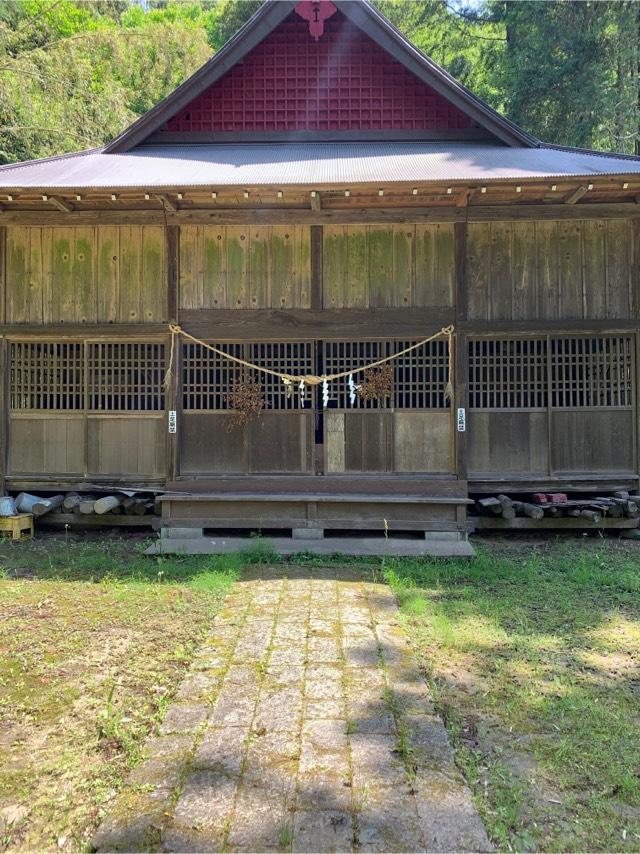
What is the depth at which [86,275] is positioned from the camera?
7.20 metres

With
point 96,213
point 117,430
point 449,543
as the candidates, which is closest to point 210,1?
point 96,213

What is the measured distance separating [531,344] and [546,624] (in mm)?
3953

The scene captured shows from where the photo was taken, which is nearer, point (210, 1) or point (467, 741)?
point (467, 741)

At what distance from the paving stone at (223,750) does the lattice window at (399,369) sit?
4599mm

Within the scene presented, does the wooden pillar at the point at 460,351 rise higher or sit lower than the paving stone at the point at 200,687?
higher

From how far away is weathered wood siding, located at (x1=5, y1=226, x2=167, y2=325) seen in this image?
281 inches

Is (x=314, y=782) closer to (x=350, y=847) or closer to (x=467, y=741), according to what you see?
(x=350, y=847)

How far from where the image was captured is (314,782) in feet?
8.23

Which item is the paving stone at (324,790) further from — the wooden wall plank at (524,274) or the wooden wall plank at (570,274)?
the wooden wall plank at (570,274)

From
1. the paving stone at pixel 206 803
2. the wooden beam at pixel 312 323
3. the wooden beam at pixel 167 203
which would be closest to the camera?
the paving stone at pixel 206 803

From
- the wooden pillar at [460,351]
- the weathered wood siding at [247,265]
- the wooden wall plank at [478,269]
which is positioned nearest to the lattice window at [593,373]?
the wooden wall plank at [478,269]

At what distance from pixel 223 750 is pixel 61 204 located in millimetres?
6318

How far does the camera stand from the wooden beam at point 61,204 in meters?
6.50

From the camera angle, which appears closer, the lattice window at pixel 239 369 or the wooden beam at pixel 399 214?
the wooden beam at pixel 399 214
